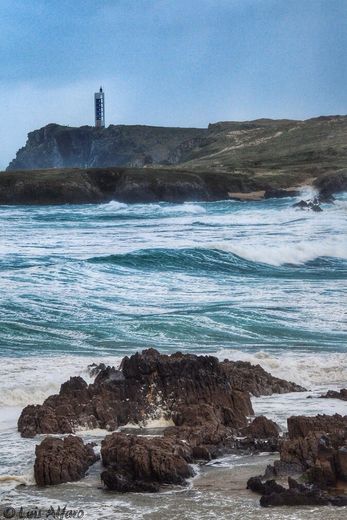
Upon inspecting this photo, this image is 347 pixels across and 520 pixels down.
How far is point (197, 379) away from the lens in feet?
38.6

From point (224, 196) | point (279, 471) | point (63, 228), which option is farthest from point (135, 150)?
point (279, 471)

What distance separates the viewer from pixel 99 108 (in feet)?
479

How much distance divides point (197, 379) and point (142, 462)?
128 inches

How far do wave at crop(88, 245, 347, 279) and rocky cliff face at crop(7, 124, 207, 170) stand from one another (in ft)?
300

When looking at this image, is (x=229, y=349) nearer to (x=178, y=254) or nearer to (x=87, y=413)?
(x=87, y=413)

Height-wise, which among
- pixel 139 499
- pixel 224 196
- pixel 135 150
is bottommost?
pixel 139 499

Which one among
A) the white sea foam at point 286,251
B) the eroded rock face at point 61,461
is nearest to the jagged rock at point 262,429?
the eroded rock face at point 61,461

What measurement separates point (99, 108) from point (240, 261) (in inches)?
4565

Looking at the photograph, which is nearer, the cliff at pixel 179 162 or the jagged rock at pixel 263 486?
the jagged rock at pixel 263 486

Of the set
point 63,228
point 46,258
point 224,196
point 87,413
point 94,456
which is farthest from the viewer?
point 224,196

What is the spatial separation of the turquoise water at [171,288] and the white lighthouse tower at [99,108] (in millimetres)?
89659

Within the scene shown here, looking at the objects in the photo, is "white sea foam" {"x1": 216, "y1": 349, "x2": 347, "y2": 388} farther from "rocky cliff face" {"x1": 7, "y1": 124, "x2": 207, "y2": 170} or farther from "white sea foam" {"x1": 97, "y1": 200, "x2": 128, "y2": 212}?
"rocky cliff face" {"x1": 7, "y1": 124, "x2": 207, "y2": 170}

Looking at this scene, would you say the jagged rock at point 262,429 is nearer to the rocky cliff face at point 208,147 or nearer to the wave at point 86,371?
the wave at point 86,371

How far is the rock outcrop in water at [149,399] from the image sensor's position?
1080 centimetres
